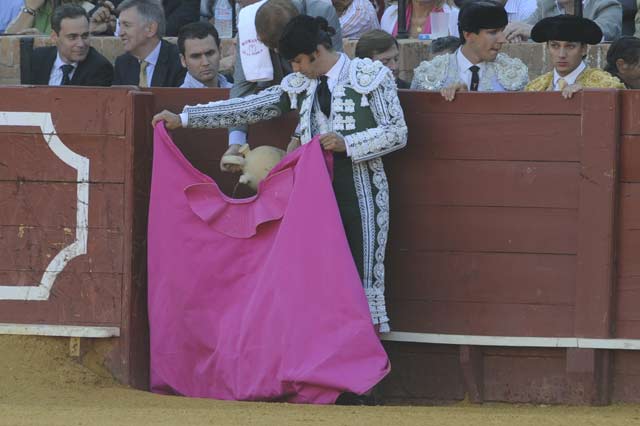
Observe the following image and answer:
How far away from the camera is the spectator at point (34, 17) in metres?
9.52

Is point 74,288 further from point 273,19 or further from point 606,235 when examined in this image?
point 606,235

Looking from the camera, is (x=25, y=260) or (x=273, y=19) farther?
(x=25, y=260)

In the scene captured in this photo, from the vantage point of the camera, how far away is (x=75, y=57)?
24.6ft

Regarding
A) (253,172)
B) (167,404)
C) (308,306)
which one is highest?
(253,172)

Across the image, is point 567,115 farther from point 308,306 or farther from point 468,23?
point 308,306

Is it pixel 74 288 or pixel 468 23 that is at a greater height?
pixel 468 23

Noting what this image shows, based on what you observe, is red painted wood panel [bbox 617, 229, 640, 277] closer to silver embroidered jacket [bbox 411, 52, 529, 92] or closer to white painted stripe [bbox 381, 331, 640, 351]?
white painted stripe [bbox 381, 331, 640, 351]

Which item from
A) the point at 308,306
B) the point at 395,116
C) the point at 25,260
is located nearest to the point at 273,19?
the point at 395,116

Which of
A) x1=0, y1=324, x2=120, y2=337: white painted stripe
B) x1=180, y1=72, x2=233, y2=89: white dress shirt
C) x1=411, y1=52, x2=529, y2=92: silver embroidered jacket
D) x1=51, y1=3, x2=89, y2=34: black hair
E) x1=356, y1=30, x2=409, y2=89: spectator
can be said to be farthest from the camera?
x1=51, y1=3, x2=89, y2=34: black hair

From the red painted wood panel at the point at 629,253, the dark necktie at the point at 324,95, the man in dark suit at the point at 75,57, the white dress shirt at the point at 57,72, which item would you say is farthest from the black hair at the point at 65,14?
the red painted wood panel at the point at 629,253

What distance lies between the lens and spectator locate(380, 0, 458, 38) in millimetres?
8203

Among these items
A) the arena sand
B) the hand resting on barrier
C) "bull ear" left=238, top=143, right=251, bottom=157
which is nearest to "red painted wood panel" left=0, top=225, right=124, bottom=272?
the arena sand

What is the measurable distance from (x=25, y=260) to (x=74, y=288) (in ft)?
0.85

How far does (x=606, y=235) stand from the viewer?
19.3ft
